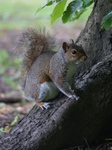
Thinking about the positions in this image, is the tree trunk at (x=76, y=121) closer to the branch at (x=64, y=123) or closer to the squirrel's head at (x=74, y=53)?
the branch at (x=64, y=123)

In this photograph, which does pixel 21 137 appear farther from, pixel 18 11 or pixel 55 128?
pixel 18 11

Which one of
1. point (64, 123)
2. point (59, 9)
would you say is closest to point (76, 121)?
point (64, 123)

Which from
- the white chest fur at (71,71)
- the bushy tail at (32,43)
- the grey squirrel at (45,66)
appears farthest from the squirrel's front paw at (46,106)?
the bushy tail at (32,43)

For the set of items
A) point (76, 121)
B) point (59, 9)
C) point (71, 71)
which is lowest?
point (76, 121)

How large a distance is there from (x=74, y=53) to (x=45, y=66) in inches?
12.5

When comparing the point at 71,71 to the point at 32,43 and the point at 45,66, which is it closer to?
the point at 45,66

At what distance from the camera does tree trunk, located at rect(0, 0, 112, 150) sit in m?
2.26

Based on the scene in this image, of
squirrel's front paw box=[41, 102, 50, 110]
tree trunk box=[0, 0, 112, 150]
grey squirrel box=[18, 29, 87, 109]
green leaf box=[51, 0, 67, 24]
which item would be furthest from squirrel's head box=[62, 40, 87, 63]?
green leaf box=[51, 0, 67, 24]

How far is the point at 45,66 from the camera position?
8.65 ft

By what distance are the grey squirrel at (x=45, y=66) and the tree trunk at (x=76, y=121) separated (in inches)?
3.3

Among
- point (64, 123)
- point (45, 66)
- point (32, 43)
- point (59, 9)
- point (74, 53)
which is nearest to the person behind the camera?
point (59, 9)

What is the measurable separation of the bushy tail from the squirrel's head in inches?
16.0

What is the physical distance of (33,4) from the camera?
11.4 m

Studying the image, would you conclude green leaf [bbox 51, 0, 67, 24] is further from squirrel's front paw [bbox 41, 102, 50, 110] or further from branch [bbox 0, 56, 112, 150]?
squirrel's front paw [bbox 41, 102, 50, 110]
